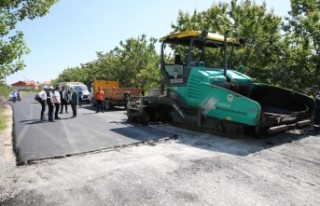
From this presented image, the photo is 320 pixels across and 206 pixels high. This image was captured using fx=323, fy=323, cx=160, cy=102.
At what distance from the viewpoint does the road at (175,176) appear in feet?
15.1

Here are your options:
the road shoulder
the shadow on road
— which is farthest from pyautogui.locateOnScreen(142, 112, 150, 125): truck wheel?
the road shoulder

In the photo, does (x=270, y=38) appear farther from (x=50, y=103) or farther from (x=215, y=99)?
(x=50, y=103)

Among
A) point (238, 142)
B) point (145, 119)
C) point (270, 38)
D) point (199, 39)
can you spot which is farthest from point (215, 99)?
point (270, 38)

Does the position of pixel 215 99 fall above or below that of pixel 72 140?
above

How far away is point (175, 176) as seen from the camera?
5574 mm

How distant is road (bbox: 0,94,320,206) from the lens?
15.1 feet

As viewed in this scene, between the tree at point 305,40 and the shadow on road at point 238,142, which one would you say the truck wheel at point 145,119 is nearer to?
the shadow on road at point 238,142

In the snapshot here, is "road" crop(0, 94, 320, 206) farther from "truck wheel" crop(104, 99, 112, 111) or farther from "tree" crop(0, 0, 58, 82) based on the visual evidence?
"truck wheel" crop(104, 99, 112, 111)

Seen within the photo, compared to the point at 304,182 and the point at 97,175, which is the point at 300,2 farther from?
the point at 97,175

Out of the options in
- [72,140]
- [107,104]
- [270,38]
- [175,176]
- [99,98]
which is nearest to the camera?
[175,176]

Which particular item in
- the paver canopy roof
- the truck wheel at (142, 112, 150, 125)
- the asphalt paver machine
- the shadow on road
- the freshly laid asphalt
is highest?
the paver canopy roof

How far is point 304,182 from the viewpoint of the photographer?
17.1 feet

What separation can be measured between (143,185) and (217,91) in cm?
457

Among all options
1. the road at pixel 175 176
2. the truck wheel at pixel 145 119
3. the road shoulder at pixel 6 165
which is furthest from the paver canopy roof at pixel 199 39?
the road shoulder at pixel 6 165
